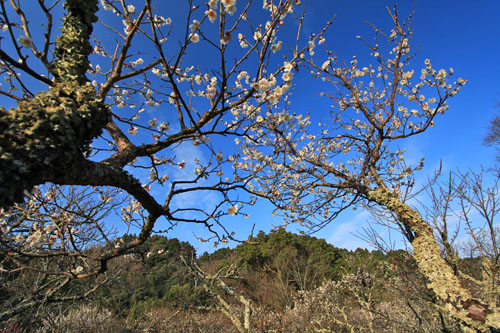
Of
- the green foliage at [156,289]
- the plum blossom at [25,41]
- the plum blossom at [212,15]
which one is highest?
the plum blossom at [212,15]

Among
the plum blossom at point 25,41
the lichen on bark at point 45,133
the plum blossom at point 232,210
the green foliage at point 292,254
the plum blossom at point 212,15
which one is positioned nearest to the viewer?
the lichen on bark at point 45,133

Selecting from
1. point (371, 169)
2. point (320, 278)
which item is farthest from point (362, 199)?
point (320, 278)

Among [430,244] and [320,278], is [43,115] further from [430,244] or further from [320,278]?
[320,278]

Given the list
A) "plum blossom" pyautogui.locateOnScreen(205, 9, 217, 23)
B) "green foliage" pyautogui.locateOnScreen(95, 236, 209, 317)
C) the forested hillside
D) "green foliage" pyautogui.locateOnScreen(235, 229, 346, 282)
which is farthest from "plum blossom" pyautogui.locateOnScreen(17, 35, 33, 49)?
"green foliage" pyautogui.locateOnScreen(235, 229, 346, 282)

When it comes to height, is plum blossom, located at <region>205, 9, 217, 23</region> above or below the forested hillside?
above

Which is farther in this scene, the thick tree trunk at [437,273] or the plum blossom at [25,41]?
the thick tree trunk at [437,273]

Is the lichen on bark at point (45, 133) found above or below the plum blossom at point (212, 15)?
below

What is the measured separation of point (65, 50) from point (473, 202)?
6.42m

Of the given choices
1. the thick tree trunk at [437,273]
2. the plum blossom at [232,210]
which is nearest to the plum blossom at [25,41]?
the plum blossom at [232,210]

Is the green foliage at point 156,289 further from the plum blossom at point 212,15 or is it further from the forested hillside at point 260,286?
the plum blossom at point 212,15

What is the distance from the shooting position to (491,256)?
14.4 ft

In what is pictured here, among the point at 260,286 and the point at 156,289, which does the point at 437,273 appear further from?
the point at 156,289

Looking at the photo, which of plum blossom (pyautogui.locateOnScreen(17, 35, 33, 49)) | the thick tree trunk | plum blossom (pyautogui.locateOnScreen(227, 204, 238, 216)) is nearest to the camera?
plum blossom (pyautogui.locateOnScreen(17, 35, 33, 49))

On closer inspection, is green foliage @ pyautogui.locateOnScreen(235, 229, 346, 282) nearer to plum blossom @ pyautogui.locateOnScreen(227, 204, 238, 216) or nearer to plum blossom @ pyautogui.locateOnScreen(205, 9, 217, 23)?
plum blossom @ pyautogui.locateOnScreen(227, 204, 238, 216)
